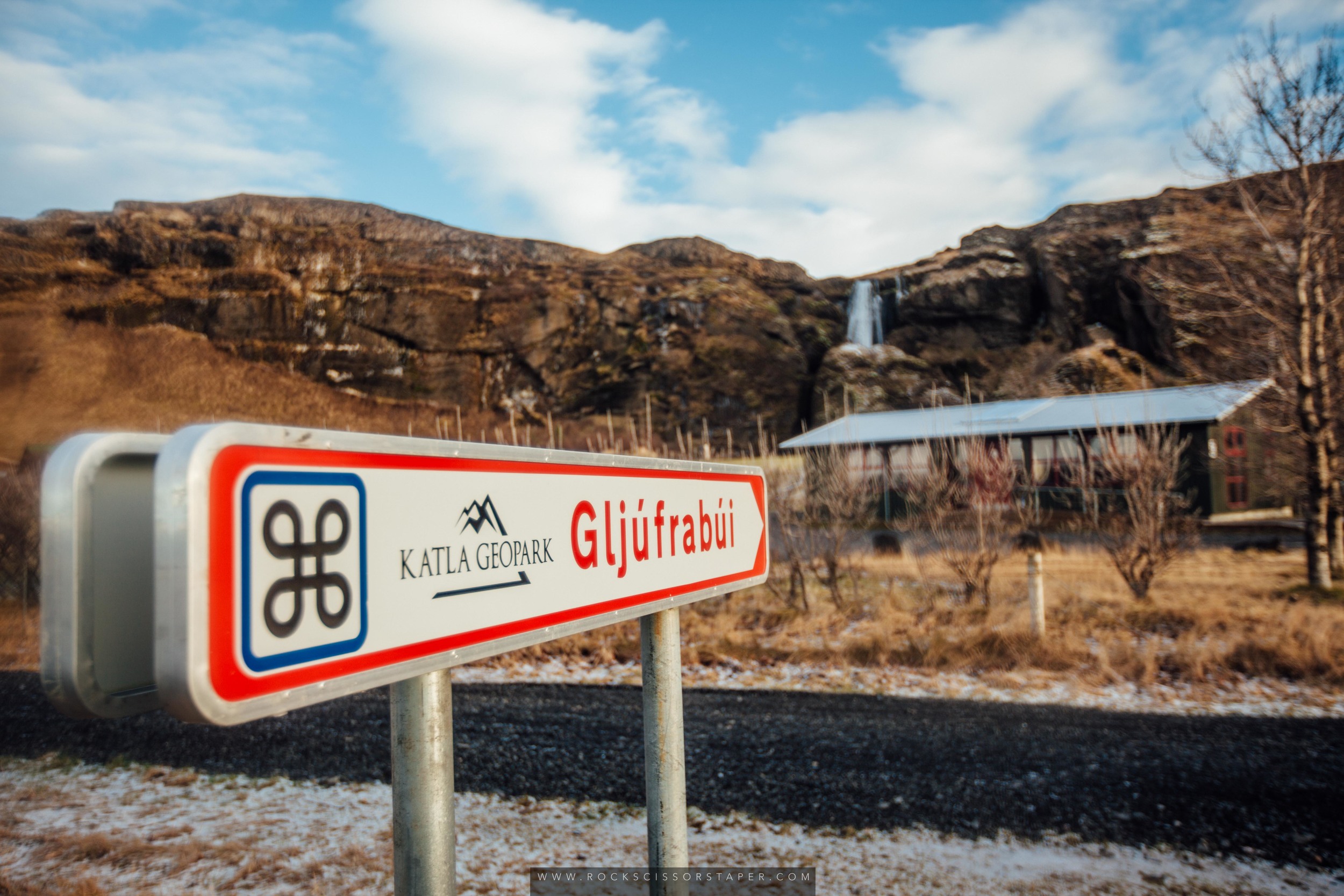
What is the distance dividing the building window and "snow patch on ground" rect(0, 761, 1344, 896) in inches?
863

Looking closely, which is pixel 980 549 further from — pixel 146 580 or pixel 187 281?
pixel 187 281

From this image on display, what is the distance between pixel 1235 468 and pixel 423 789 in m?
26.0

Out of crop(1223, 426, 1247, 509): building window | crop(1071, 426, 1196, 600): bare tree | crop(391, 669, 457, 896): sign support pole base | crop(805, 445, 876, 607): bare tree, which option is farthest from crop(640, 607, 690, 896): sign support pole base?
crop(1223, 426, 1247, 509): building window

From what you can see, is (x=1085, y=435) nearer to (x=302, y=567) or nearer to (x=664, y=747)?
(x=664, y=747)

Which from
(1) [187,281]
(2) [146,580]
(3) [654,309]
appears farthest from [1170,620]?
(1) [187,281]

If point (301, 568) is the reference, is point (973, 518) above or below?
below

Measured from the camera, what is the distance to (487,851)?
395 cm

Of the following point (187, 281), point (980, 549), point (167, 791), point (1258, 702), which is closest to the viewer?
point (167, 791)

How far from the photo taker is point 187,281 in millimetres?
62469

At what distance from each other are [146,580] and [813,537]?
1128cm

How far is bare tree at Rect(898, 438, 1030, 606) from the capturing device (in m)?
10.4

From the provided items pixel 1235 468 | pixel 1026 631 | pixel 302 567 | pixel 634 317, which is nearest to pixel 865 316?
pixel 634 317

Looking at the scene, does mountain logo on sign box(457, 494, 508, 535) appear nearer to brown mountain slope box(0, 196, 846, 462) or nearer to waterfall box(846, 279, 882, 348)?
brown mountain slope box(0, 196, 846, 462)

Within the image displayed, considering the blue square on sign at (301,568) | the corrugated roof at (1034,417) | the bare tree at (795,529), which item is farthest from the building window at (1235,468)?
the blue square on sign at (301,568)
